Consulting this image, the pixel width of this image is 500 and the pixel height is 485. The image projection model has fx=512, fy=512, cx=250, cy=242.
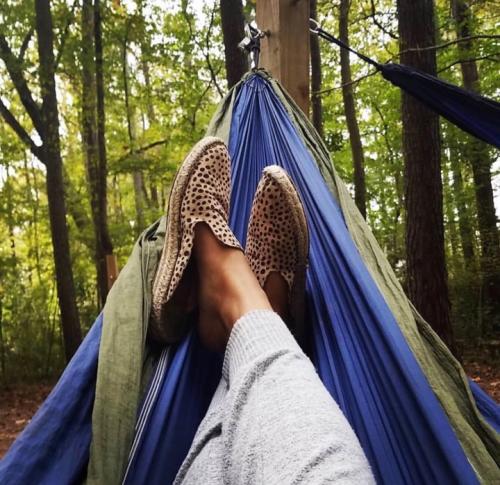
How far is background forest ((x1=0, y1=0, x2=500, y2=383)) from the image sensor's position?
4.55m

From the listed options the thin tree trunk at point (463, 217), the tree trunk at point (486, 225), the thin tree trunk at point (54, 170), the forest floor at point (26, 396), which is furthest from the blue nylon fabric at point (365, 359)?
the thin tree trunk at point (463, 217)

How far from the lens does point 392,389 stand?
2.25 feet

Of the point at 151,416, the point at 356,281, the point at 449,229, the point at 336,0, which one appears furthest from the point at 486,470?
the point at 336,0

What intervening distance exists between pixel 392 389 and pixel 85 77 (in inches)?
199

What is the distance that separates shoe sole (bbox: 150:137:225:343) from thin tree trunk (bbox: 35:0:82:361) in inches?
149

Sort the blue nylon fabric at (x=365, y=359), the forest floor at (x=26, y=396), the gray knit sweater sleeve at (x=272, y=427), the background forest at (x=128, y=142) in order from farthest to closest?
1. the background forest at (x=128, y=142)
2. the forest floor at (x=26, y=396)
3. the blue nylon fabric at (x=365, y=359)
4. the gray knit sweater sleeve at (x=272, y=427)

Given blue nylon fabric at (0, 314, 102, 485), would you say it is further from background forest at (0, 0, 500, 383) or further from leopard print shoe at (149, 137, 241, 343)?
background forest at (0, 0, 500, 383)

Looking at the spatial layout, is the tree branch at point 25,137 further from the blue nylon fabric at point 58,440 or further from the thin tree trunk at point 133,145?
the blue nylon fabric at point 58,440

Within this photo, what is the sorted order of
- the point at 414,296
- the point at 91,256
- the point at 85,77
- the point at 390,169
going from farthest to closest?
the point at 91,256 < the point at 390,169 < the point at 85,77 < the point at 414,296

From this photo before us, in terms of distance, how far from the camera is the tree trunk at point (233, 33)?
8.96 ft

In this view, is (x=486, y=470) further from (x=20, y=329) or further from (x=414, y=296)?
(x=20, y=329)

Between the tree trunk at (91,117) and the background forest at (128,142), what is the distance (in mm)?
19

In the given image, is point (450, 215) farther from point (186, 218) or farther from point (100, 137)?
point (186, 218)

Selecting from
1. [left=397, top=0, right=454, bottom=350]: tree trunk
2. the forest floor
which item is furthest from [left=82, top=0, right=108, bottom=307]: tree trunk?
[left=397, top=0, right=454, bottom=350]: tree trunk
